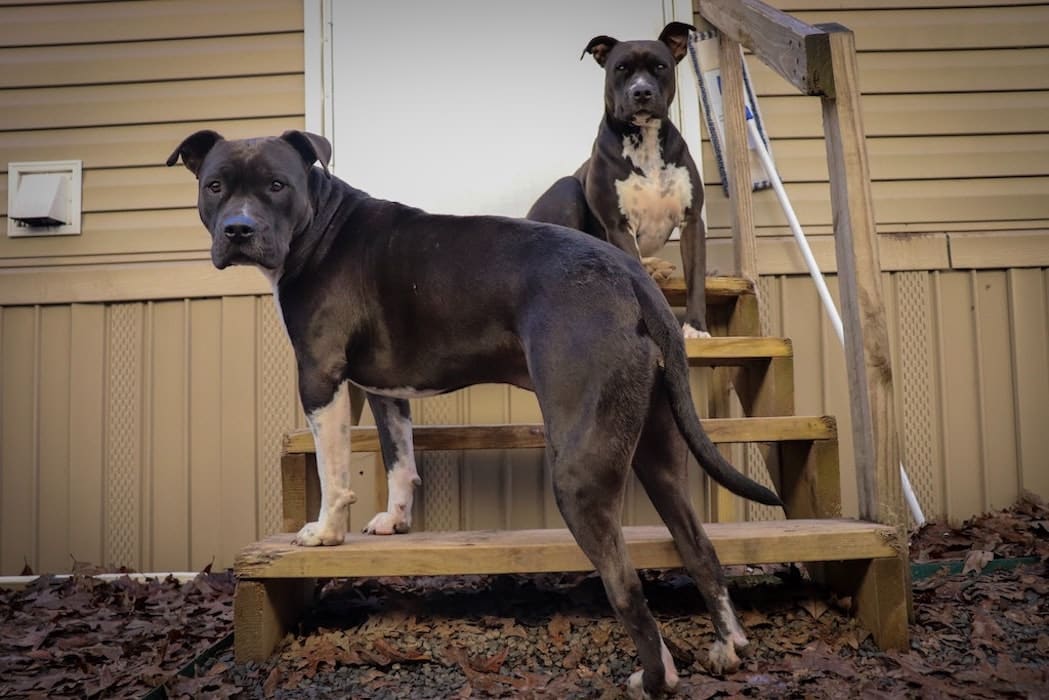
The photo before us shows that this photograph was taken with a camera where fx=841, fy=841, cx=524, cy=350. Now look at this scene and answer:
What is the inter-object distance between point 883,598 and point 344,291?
6.53 ft

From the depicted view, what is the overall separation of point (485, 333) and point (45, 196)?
11.3ft

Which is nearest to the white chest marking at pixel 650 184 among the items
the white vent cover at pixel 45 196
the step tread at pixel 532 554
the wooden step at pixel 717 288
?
the wooden step at pixel 717 288

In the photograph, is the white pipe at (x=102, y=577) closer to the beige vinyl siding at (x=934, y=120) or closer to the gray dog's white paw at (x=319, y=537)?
the gray dog's white paw at (x=319, y=537)

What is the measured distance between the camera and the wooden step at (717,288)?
3.98 m

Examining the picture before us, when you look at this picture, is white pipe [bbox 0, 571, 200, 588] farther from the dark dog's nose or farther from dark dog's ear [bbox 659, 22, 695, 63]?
dark dog's ear [bbox 659, 22, 695, 63]

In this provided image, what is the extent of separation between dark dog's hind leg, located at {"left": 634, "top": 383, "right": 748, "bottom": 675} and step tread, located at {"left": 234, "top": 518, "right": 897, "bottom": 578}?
0.25ft

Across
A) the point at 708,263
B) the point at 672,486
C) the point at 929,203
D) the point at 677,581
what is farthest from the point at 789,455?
the point at 929,203

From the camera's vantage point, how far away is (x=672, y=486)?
8.32ft

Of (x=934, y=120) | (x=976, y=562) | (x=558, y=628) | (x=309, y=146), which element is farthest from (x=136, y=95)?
(x=976, y=562)

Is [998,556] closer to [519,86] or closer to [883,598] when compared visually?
[883,598]

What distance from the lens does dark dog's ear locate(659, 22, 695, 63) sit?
3.79m

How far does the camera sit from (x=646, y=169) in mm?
3861

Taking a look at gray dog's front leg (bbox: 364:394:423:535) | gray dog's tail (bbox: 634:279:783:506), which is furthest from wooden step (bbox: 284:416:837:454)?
gray dog's tail (bbox: 634:279:783:506)

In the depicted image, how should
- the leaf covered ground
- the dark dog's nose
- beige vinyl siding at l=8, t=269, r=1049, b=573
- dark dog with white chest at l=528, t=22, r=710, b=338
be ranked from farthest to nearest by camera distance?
beige vinyl siding at l=8, t=269, r=1049, b=573 → dark dog with white chest at l=528, t=22, r=710, b=338 → the dark dog's nose → the leaf covered ground
